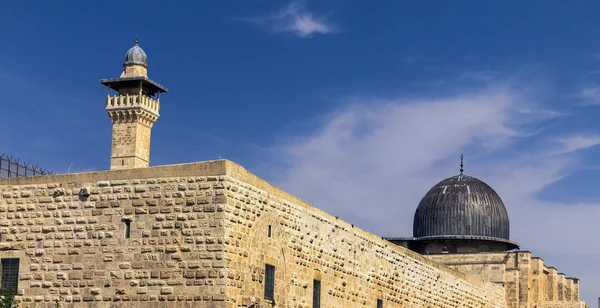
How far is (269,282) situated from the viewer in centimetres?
1912

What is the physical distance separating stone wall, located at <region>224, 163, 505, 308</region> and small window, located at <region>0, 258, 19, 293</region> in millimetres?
4624

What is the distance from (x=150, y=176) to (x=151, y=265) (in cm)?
171

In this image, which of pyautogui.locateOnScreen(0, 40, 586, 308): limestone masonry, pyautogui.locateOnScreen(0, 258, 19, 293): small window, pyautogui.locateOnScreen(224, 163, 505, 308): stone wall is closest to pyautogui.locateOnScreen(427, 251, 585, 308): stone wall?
pyautogui.locateOnScreen(224, 163, 505, 308): stone wall

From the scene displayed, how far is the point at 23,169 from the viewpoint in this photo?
91.6 feet

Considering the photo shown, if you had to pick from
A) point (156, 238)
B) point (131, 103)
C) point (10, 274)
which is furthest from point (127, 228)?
point (131, 103)

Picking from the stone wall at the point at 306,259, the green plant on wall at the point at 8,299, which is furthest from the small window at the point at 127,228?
the green plant on wall at the point at 8,299

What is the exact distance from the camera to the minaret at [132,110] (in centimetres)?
4203

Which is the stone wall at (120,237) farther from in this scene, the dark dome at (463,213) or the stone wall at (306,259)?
the dark dome at (463,213)

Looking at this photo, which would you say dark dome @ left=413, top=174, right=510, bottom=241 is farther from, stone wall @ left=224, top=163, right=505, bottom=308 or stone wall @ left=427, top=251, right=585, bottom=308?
stone wall @ left=224, top=163, right=505, bottom=308

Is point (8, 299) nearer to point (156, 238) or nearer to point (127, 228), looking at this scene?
point (127, 228)

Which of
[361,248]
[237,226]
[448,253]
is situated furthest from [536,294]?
[237,226]

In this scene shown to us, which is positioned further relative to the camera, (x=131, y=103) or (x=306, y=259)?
(x=131, y=103)

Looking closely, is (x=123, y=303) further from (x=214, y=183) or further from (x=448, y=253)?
(x=448, y=253)

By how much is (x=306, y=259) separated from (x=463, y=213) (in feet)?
62.1
